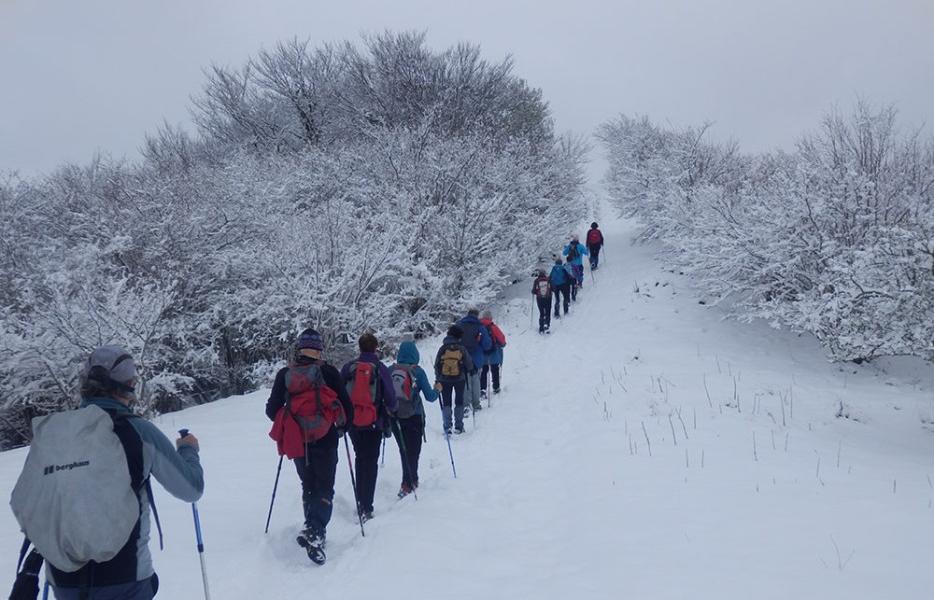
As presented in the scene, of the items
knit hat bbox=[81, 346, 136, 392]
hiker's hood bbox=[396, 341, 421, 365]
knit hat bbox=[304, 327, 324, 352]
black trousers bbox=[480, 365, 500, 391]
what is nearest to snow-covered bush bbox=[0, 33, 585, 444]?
black trousers bbox=[480, 365, 500, 391]

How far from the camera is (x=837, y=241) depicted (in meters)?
13.1

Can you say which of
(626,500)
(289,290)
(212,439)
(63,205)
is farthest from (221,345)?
(626,500)

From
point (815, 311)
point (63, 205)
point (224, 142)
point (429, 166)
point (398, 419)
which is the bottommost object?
point (398, 419)

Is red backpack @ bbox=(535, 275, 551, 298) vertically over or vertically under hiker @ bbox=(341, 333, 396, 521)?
over

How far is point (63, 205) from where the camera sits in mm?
18047

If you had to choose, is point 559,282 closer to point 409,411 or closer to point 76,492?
point 409,411

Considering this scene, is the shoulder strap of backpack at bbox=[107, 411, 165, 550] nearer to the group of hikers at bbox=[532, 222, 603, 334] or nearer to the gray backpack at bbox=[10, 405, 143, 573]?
the gray backpack at bbox=[10, 405, 143, 573]

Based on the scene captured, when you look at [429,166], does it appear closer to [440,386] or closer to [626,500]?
[440,386]

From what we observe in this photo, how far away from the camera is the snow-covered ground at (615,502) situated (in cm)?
446

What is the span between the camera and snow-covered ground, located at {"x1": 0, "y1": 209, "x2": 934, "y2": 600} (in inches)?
176

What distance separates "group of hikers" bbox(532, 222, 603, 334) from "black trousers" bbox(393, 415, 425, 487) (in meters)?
9.83

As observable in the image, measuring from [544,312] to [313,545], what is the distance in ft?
39.6

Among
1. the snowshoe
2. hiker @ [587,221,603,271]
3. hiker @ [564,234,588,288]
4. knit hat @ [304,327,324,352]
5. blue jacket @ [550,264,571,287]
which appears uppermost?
hiker @ [587,221,603,271]

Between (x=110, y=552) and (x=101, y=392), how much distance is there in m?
0.74
